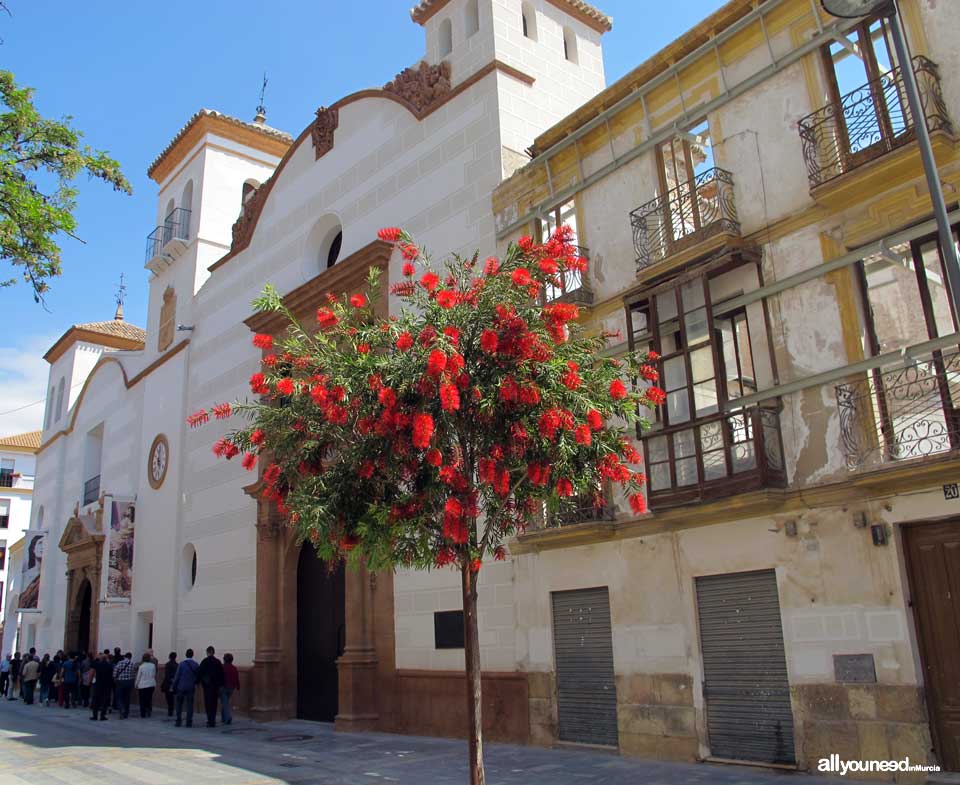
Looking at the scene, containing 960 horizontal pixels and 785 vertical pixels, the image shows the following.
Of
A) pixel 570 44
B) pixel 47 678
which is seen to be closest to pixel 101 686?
pixel 47 678

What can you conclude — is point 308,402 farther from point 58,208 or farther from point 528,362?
point 58,208

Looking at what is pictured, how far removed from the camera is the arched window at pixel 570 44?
1698 centimetres

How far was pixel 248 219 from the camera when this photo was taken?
69.4 feet

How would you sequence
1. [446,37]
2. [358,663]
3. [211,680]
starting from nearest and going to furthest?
[358,663] → [211,680] → [446,37]

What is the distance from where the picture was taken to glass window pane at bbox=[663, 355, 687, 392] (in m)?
10.7

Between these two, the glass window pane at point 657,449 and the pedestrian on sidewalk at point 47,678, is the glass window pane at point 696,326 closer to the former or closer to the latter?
the glass window pane at point 657,449

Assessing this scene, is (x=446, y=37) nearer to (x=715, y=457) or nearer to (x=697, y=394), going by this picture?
(x=697, y=394)

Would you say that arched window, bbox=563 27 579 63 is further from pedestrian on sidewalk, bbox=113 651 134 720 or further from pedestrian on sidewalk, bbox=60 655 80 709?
pedestrian on sidewalk, bbox=60 655 80 709

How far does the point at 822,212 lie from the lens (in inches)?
373

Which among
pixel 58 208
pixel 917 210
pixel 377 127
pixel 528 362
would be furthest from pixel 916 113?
pixel 377 127

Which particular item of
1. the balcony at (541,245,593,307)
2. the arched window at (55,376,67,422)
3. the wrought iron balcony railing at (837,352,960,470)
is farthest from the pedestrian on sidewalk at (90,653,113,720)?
the arched window at (55,376,67,422)

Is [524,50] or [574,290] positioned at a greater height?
[524,50]

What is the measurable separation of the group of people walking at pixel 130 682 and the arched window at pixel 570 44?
1347cm

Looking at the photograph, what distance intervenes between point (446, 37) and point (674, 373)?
30.8 feet
